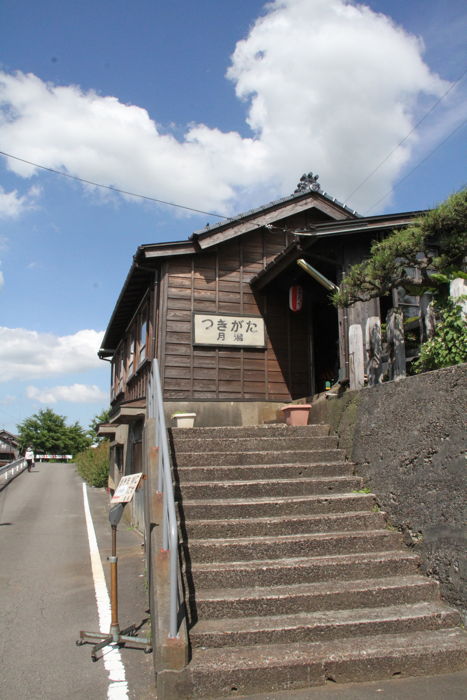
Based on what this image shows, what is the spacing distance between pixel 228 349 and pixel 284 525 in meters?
5.79

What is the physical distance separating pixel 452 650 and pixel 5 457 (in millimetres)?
51311

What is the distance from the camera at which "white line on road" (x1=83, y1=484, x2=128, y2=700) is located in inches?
145

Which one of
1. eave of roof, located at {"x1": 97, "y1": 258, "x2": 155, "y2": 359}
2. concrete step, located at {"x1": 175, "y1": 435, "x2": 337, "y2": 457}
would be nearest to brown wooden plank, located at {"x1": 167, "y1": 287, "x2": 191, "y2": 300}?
eave of roof, located at {"x1": 97, "y1": 258, "x2": 155, "y2": 359}

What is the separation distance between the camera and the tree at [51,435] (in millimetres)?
61281

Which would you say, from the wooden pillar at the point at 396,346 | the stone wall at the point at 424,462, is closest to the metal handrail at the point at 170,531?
the stone wall at the point at 424,462

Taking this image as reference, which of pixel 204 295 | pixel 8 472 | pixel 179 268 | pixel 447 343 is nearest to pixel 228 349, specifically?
pixel 204 295

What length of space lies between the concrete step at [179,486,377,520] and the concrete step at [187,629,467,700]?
153cm

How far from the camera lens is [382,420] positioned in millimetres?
6012

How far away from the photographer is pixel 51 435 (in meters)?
61.5

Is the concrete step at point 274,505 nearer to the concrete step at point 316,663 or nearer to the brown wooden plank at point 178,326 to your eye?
the concrete step at point 316,663

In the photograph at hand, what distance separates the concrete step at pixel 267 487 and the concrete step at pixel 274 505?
6 cm

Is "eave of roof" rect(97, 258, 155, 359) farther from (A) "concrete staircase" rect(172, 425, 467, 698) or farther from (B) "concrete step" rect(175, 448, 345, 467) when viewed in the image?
(A) "concrete staircase" rect(172, 425, 467, 698)

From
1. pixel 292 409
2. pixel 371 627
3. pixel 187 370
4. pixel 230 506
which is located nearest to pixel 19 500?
pixel 187 370

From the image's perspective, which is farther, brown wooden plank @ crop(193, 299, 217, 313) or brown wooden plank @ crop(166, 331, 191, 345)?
brown wooden plank @ crop(193, 299, 217, 313)
